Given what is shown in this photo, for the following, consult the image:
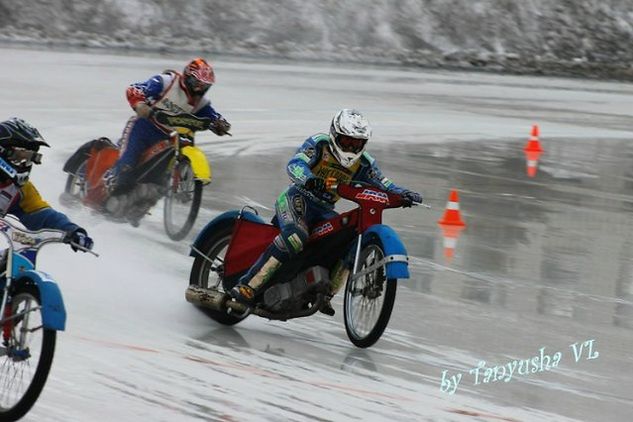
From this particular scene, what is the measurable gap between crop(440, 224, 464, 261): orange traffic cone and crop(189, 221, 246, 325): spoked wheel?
11.6 ft

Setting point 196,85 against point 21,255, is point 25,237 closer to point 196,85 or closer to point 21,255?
point 21,255

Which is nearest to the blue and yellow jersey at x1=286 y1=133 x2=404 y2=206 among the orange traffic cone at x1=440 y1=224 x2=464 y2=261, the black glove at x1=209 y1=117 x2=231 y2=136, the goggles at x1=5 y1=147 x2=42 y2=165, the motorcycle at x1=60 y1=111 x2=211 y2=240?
the goggles at x1=5 y1=147 x2=42 y2=165

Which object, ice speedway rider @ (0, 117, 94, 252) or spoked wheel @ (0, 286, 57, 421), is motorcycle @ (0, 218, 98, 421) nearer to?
spoked wheel @ (0, 286, 57, 421)

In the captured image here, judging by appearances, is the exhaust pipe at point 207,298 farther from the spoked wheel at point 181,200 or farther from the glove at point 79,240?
the spoked wheel at point 181,200

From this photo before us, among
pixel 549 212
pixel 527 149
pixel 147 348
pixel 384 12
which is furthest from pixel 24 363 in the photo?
pixel 384 12

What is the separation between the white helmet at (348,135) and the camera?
926 centimetres

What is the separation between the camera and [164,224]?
45.6ft

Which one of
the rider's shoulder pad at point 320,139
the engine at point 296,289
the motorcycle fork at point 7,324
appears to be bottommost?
the engine at point 296,289

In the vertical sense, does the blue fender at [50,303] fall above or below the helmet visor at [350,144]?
below

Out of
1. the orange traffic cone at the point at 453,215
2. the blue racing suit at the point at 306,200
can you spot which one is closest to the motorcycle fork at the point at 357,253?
the blue racing suit at the point at 306,200

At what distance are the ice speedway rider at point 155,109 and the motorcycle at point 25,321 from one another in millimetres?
7027

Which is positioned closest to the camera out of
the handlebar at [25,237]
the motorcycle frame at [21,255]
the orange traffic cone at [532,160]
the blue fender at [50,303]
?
the blue fender at [50,303]

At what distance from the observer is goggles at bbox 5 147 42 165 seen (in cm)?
713

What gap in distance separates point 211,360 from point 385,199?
174 cm
